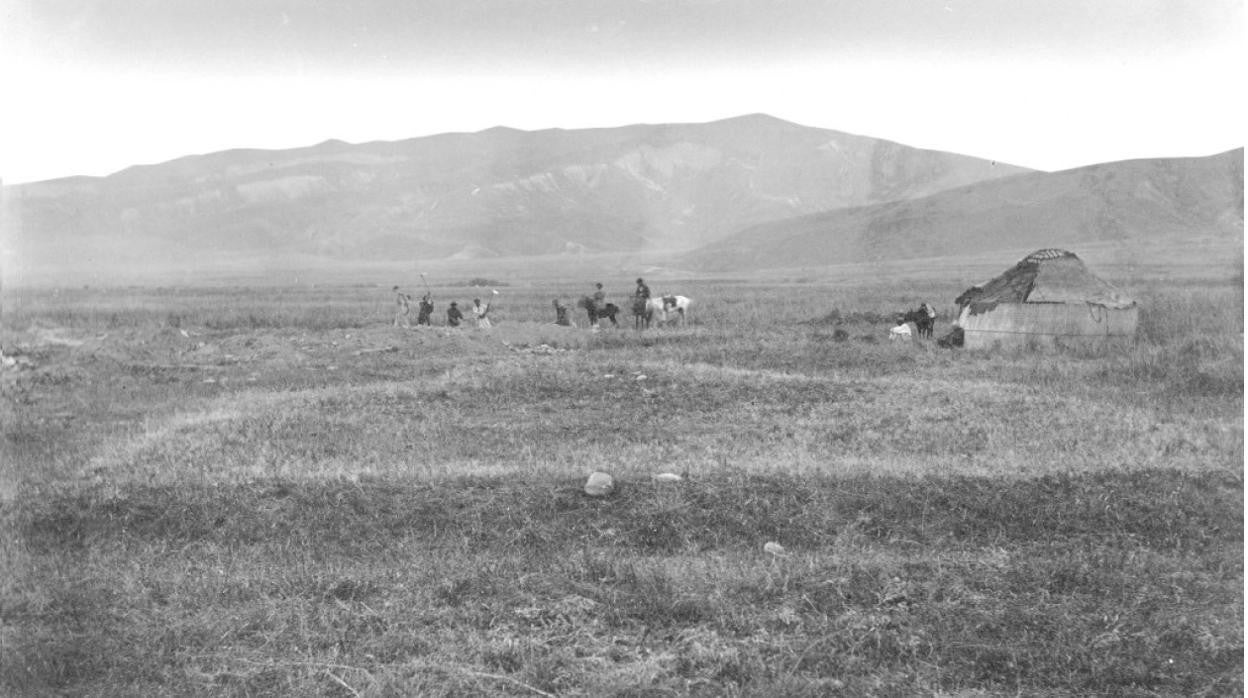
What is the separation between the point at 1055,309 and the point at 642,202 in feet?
153

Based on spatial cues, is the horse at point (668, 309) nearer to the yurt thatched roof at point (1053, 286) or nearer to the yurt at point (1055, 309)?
the yurt thatched roof at point (1053, 286)

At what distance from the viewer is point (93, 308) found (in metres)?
15.6

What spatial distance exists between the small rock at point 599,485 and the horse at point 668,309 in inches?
564

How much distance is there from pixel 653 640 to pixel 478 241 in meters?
84.7

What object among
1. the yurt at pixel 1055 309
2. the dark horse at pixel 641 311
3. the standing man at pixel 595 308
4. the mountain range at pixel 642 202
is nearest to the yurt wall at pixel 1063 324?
the yurt at pixel 1055 309

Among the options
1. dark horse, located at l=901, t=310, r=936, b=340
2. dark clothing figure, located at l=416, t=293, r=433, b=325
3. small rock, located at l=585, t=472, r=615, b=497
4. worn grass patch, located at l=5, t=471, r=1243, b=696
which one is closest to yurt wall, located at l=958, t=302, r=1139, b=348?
dark horse, located at l=901, t=310, r=936, b=340

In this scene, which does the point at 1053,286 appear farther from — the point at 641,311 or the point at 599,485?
the point at 599,485

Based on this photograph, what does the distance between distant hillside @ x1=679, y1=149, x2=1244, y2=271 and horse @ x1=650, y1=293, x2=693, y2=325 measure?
36.7 metres

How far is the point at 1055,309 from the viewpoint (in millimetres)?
15000

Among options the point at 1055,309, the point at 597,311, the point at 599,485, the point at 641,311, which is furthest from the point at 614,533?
the point at 641,311

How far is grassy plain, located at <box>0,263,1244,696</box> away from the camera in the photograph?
427 centimetres

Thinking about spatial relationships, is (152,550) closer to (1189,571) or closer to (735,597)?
(735,597)

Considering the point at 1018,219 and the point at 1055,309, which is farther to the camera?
the point at 1018,219

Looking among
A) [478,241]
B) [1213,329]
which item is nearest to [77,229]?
[1213,329]
